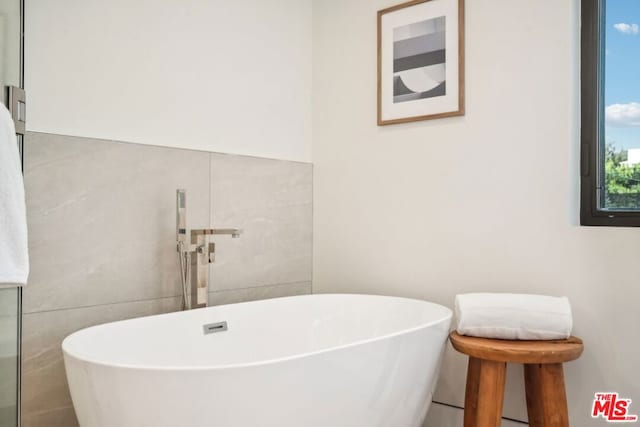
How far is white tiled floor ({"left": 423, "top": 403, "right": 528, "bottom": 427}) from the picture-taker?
224 centimetres

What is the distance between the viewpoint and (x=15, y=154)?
50.5 inches

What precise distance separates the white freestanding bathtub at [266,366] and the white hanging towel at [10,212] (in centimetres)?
25

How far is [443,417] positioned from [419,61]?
5.25 ft

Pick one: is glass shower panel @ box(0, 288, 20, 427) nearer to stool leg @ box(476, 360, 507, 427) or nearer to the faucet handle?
the faucet handle

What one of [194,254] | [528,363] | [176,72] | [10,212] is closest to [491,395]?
[528,363]

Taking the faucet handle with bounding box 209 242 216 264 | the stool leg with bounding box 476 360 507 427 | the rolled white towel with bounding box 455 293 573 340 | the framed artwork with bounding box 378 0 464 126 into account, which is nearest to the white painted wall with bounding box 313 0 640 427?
the framed artwork with bounding box 378 0 464 126

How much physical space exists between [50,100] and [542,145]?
182 centimetres

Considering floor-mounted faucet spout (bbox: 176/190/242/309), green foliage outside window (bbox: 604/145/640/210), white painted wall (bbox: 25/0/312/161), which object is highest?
white painted wall (bbox: 25/0/312/161)

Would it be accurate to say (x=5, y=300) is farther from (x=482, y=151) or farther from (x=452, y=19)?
(x=452, y=19)

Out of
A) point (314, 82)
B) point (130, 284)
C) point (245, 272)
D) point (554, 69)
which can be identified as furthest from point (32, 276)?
point (554, 69)

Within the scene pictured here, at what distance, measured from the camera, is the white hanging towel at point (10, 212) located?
1.23 metres

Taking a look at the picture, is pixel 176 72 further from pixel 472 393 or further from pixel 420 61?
pixel 472 393

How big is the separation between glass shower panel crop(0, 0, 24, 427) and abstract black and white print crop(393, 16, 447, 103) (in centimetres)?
157

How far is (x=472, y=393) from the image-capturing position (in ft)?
6.31
